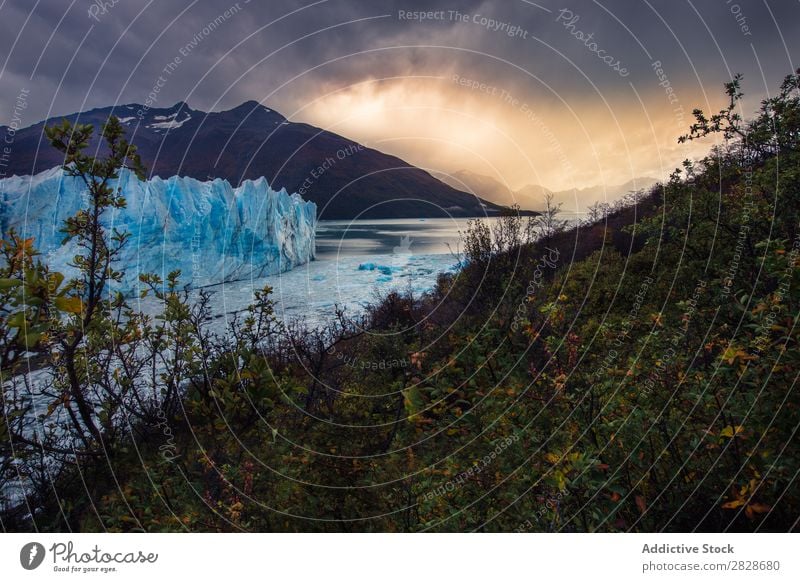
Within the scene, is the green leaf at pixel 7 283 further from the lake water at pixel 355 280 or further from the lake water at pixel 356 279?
the lake water at pixel 356 279

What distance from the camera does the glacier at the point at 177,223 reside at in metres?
18.0

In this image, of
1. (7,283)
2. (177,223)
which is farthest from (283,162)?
(7,283)

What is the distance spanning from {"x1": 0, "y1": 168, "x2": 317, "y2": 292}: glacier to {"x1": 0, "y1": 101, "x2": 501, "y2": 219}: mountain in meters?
5.92

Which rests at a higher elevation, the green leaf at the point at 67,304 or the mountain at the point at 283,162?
the mountain at the point at 283,162

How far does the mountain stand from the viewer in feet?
105

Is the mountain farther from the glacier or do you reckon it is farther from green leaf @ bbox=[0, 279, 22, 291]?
green leaf @ bbox=[0, 279, 22, 291]

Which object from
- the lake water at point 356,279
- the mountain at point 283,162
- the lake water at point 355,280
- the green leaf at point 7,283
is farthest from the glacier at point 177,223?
→ the green leaf at point 7,283

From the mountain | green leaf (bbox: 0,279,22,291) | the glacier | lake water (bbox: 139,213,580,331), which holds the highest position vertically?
the mountain

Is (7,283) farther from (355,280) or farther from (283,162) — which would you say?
(283,162)

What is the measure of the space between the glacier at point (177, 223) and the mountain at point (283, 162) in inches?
233

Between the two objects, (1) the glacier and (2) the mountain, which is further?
(2) the mountain

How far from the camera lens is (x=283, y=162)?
31.3 meters

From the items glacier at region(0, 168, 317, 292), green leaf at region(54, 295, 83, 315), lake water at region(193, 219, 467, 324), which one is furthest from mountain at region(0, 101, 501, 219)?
green leaf at region(54, 295, 83, 315)

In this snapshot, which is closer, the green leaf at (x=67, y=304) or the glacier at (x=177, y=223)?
the green leaf at (x=67, y=304)
